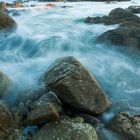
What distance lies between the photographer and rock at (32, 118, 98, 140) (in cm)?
Result: 582

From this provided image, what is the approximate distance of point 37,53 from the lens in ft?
36.3

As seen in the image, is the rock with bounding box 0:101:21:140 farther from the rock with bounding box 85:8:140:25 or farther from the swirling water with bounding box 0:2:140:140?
the rock with bounding box 85:8:140:25

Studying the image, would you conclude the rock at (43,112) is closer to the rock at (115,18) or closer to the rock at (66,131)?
the rock at (66,131)

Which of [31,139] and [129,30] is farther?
[129,30]

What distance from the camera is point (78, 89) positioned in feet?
22.5

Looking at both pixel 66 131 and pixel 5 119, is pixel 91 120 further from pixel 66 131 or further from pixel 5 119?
pixel 5 119

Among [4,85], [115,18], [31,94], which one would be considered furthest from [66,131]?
[115,18]

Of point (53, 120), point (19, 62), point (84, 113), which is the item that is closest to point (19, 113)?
point (53, 120)

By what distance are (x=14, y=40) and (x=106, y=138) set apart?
721cm

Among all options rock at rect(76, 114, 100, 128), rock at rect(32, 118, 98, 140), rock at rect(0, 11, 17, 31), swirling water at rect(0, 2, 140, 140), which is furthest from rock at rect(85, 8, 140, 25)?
rock at rect(32, 118, 98, 140)

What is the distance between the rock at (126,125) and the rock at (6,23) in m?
7.76

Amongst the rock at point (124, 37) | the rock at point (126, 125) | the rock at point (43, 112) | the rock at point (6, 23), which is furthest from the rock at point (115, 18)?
the rock at point (43, 112)

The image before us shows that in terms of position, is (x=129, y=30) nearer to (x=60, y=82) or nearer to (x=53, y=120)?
(x=60, y=82)

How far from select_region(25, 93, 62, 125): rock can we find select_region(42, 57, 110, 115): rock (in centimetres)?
33
